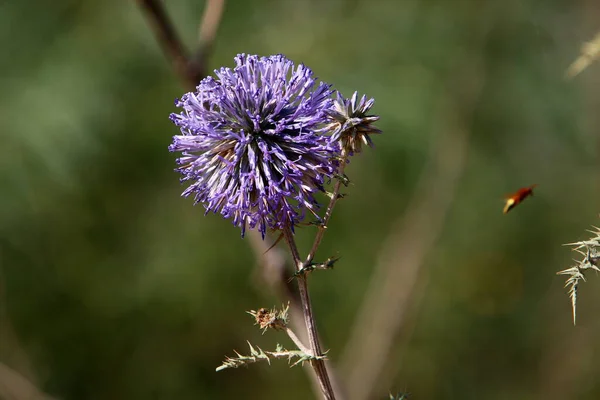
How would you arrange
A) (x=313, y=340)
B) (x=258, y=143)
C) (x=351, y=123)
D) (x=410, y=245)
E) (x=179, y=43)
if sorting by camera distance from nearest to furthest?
(x=313, y=340) < (x=351, y=123) < (x=258, y=143) < (x=179, y=43) < (x=410, y=245)

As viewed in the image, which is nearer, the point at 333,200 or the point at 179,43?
the point at 333,200

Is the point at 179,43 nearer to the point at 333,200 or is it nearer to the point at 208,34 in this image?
the point at 208,34

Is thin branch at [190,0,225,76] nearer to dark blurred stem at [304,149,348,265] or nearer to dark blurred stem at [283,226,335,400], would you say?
dark blurred stem at [304,149,348,265]

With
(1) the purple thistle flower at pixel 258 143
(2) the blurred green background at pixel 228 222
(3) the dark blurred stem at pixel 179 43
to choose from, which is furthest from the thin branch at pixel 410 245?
(1) the purple thistle flower at pixel 258 143

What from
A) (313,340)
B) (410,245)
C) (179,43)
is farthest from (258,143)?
(410,245)

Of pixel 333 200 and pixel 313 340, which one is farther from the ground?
pixel 333 200

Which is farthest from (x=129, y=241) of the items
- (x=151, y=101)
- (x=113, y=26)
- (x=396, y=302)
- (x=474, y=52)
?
(x=474, y=52)

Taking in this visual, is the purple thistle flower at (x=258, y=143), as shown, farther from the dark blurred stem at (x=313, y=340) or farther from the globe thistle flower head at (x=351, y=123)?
the dark blurred stem at (x=313, y=340)
